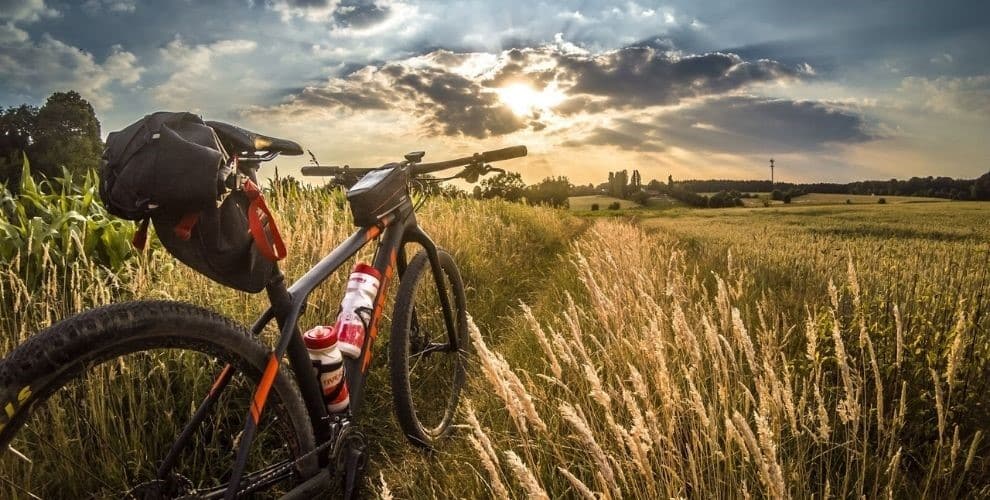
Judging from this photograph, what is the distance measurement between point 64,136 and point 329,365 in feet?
134

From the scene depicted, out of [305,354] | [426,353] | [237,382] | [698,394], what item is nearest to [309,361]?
[305,354]

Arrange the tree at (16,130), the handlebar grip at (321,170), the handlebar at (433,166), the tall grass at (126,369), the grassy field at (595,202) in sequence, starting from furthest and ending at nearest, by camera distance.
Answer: the grassy field at (595,202) → the tree at (16,130) → the handlebar grip at (321,170) → the handlebar at (433,166) → the tall grass at (126,369)

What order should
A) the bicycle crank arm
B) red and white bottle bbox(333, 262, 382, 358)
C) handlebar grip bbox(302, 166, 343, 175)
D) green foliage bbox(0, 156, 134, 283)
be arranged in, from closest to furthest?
the bicycle crank arm < red and white bottle bbox(333, 262, 382, 358) < handlebar grip bbox(302, 166, 343, 175) < green foliage bbox(0, 156, 134, 283)

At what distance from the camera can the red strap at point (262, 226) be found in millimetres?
1722

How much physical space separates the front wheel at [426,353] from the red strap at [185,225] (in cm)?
149

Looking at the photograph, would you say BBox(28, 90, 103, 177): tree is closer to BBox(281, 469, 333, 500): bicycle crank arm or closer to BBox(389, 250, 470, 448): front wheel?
BBox(389, 250, 470, 448): front wheel

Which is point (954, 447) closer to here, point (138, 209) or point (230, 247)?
point (230, 247)

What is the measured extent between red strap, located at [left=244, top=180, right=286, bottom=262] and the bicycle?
0.40ft

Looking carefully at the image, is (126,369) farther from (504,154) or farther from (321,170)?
(504,154)

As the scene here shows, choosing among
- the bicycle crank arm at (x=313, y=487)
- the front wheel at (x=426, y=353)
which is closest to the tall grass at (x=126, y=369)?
the front wheel at (x=426, y=353)

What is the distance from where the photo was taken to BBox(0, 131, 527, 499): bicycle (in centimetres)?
142

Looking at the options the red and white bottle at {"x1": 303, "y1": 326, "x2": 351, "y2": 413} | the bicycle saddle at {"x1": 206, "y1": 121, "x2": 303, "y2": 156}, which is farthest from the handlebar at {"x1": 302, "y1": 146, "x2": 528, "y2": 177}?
the bicycle saddle at {"x1": 206, "y1": 121, "x2": 303, "y2": 156}

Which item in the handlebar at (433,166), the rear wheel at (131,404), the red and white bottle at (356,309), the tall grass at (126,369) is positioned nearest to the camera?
the rear wheel at (131,404)

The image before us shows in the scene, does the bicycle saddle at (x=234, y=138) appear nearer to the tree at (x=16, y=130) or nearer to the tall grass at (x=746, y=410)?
the tall grass at (x=746, y=410)
